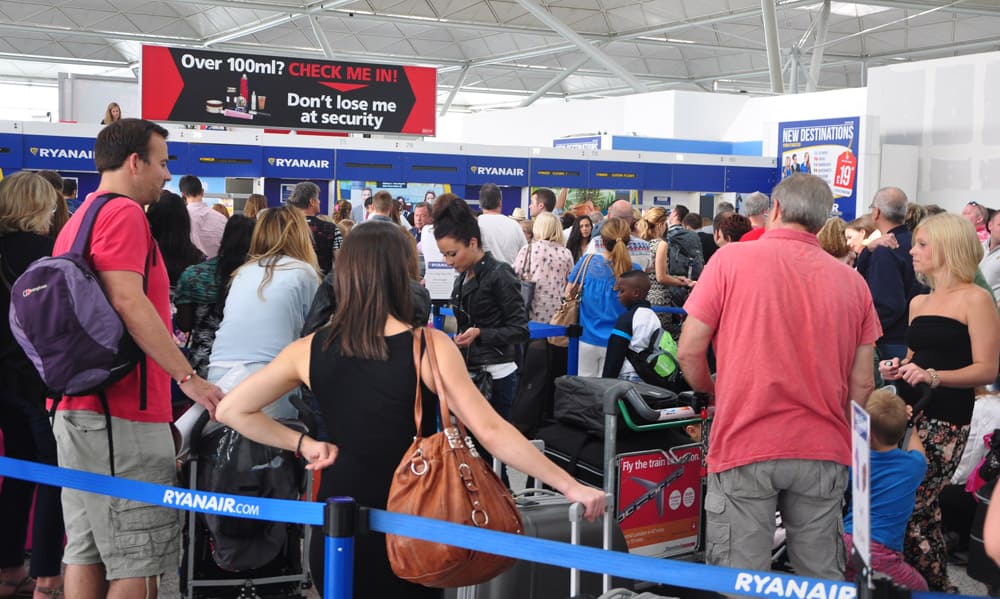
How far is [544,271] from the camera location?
264 inches

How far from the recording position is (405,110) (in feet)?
40.8

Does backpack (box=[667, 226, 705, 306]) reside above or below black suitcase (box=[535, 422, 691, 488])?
above

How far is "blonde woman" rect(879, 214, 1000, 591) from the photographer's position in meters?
3.82

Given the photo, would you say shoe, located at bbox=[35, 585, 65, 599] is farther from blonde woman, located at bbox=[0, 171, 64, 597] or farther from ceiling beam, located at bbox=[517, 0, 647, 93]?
ceiling beam, located at bbox=[517, 0, 647, 93]

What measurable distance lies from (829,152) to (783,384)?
13.3 meters

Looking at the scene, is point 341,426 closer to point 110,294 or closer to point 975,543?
point 110,294

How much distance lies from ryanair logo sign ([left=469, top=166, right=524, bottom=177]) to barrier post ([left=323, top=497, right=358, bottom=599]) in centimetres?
1092

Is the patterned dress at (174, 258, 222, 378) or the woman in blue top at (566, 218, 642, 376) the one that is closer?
the patterned dress at (174, 258, 222, 378)

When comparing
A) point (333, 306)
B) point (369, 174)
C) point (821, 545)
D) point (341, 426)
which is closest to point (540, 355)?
point (333, 306)

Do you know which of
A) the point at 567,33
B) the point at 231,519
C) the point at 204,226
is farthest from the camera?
the point at 567,33

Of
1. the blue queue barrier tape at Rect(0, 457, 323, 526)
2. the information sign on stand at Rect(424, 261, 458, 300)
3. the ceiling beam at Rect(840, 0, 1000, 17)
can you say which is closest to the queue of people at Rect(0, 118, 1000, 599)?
the blue queue barrier tape at Rect(0, 457, 323, 526)

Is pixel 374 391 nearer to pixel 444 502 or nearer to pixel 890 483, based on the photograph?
pixel 444 502

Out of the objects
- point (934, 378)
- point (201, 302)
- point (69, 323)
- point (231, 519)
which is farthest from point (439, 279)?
point (69, 323)

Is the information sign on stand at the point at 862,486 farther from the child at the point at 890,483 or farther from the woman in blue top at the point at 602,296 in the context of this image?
the woman in blue top at the point at 602,296
